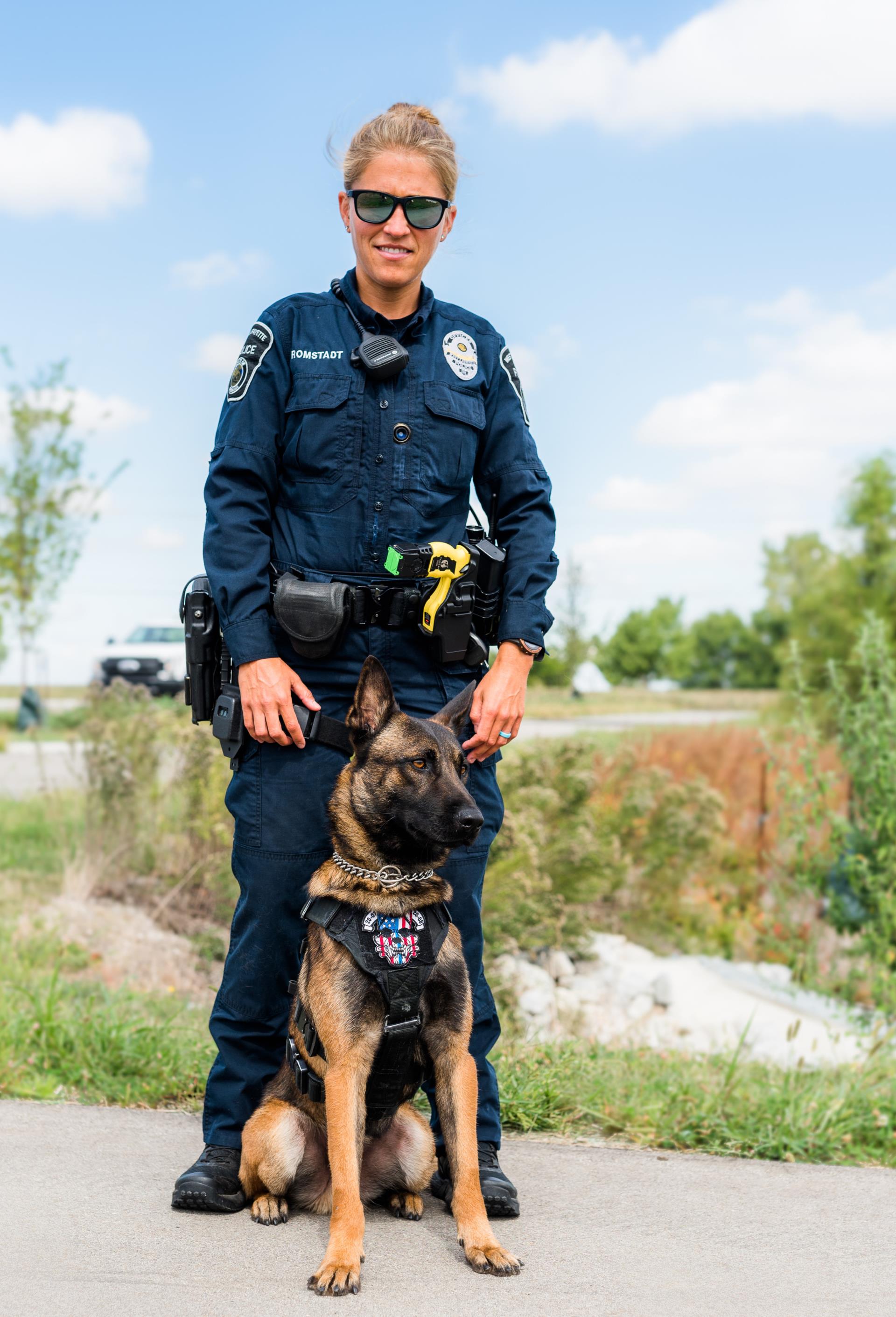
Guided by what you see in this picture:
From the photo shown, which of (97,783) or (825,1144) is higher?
(97,783)

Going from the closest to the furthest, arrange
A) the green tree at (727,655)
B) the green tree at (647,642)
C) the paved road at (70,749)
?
the paved road at (70,749), the green tree at (647,642), the green tree at (727,655)

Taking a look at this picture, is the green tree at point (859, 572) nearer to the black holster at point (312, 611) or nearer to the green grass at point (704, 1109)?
the green grass at point (704, 1109)

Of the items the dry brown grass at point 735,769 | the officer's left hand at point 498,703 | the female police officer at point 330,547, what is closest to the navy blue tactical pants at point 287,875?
the female police officer at point 330,547

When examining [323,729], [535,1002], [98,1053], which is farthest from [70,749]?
[323,729]

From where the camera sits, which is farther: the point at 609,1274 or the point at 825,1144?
the point at 825,1144

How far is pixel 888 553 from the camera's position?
59.0 ft

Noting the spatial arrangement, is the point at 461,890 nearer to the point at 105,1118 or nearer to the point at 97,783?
→ the point at 105,1118

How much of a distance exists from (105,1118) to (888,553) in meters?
16.7

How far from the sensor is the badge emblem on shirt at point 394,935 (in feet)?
9.29

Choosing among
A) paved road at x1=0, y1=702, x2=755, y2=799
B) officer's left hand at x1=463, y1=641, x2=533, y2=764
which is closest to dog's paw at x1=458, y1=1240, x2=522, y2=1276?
officer's left hand at x1=463, y1=641, x2=533, y2=764

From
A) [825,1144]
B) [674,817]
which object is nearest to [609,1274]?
[825,1144]

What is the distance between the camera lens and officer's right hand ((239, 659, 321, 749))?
3.05 metres

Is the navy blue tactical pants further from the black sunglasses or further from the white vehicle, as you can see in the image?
the white vehicle

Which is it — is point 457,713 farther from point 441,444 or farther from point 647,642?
point 647,642
